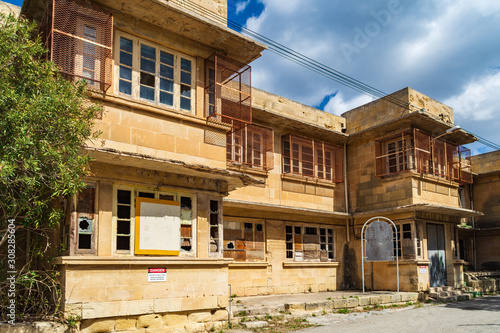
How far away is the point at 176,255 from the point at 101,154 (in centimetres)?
280

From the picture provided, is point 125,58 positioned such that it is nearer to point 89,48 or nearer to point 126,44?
point 126,44

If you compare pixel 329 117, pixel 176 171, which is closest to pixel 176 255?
pixel 176 171

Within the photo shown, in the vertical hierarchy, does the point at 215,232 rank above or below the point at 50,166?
below

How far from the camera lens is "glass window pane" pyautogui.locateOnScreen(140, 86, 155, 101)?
32.5ft

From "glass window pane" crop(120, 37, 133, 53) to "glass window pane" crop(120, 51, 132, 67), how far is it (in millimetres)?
110

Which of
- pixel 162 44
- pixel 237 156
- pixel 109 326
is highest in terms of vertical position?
pixel 162 44

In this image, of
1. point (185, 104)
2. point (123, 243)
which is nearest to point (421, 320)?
point (123, 243)

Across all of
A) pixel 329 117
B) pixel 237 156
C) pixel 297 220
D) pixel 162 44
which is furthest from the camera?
pixel 329 117

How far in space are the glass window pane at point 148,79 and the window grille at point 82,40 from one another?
2.77 ft

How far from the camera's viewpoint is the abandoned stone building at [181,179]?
8867mm

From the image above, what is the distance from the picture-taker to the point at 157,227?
31.5 ft

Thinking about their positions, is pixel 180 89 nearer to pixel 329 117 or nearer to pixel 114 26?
pixel 114 26

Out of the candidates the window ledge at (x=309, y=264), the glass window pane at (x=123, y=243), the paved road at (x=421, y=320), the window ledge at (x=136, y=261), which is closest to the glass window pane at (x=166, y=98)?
the glass window pane at (x=123, y=243)

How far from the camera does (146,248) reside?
9.35m
